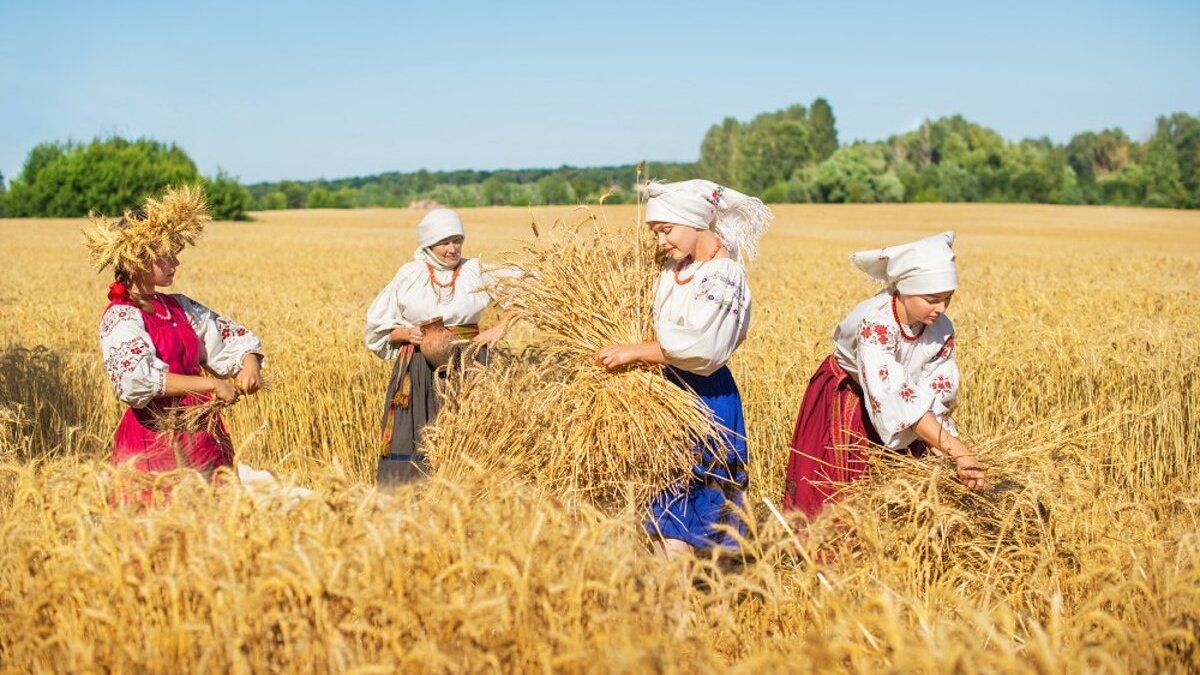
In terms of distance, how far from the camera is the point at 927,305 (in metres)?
3.40

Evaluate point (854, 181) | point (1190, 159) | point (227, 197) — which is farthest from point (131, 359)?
point (1190, 159)

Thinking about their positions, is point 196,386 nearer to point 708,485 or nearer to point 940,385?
point 708,485

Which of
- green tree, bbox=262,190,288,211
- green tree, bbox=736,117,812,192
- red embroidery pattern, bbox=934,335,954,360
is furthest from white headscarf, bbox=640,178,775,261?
green tree, bbox=736,117,812,192

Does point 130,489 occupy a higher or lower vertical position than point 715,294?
lower

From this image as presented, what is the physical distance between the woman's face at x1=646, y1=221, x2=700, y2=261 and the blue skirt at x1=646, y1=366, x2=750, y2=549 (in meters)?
0.41

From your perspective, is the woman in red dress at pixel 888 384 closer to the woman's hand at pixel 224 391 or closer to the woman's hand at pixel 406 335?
the woman's hand at pixel 406 335

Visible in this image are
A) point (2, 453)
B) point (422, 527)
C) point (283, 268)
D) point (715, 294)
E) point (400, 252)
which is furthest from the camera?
point (400, 252)

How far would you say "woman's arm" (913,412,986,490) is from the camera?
10.8 ft

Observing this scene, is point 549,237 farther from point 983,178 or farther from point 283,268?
point 983,178

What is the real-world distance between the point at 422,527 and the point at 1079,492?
2.06 m

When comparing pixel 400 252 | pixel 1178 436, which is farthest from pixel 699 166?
pixel 1178 436

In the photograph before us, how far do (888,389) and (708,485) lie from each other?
0.71 m

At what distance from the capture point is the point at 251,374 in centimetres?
397

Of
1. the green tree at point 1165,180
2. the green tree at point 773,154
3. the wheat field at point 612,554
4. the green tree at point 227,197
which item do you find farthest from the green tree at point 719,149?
the wheat field at point 612,554
